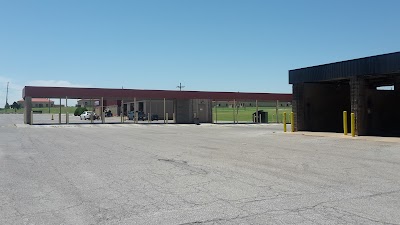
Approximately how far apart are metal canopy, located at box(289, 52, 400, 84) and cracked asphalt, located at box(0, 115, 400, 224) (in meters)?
7.37

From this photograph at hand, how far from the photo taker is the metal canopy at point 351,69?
61.7 ft

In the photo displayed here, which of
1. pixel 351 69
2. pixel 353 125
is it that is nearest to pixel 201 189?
pixel 353 125

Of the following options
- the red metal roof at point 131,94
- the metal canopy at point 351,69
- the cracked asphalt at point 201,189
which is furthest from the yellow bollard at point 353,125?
the red metal roof at point 131,94

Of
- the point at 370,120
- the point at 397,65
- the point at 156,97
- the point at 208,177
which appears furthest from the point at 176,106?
the point at 208,177

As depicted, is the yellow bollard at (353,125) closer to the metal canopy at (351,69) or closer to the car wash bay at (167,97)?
the metal canopy at (351,69)

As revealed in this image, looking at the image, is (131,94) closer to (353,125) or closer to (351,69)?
(351,69)

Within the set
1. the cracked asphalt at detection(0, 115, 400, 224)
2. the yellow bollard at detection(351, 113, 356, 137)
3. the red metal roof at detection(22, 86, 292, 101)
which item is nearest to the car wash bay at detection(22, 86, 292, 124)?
the red metal roof at detection(22, 86, 292, 101)

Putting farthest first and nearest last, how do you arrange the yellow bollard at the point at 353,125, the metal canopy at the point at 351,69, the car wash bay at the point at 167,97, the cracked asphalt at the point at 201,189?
the car wash bay at the point at 167,97, the yellow bollard at the point at 353,125, the metal canopy at the point at 351,69, the cracked asphalt at the point at 201,189

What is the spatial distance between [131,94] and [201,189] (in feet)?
119

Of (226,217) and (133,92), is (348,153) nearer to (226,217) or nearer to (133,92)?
(226,217)

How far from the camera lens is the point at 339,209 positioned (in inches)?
240

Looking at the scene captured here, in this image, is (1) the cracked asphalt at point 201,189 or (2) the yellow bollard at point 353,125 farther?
(2) the yellow bollard at point 353,125

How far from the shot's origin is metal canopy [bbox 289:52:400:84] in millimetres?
18812

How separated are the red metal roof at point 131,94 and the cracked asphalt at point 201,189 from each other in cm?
2801
